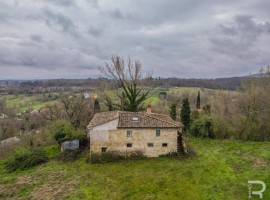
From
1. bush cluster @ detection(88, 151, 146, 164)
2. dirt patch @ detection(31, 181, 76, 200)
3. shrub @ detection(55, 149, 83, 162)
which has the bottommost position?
dirt patch @ detection(31, 181, 76, 200)

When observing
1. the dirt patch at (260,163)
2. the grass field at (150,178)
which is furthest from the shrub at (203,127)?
the dirt patch at (260,163)

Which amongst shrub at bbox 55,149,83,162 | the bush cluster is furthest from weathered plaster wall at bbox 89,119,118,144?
shrub at bbox 55,149,83,162

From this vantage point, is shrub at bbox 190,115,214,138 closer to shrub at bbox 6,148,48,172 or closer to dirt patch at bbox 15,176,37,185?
shrub at bbox 6,148,48,172

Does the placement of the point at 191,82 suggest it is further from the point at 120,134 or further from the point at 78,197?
the point at 78,197

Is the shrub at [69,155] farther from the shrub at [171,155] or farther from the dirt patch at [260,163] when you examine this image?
the dirt patch at [260,163]

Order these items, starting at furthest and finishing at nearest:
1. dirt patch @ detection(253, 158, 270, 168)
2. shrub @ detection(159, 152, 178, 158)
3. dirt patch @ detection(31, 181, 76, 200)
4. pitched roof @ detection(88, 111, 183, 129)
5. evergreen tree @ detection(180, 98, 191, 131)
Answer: evergreen tree @ detection(180, 98, 191, 131) < shrub @ detection(159, 152, 178, 158) < pitched roof @ detection(88, 111, 183, 129) < dirt patch @ detection(253, 158, 270, 168) < dirt patch @ detection(31, 181, 76, 200)

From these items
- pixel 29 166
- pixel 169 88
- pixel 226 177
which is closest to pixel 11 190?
pixel 29 166

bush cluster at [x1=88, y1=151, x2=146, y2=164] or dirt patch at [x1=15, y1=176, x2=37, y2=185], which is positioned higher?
bush cluster at [x1=88, y1=151, x2=146, y2=164]
